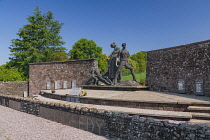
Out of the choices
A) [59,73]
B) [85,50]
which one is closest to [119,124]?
[59,73]

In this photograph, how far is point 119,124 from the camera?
4910mm

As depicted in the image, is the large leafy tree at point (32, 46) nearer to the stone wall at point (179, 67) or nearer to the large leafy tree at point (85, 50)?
the large leafy tree at point (85, 50)

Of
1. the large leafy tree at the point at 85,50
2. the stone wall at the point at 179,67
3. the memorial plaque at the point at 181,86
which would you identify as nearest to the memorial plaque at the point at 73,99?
the stone wall at the point at 179,67

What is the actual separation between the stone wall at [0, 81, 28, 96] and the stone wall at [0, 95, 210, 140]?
14.7 m

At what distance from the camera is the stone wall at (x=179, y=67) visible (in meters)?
8.85

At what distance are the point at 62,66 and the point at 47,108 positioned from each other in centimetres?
1167

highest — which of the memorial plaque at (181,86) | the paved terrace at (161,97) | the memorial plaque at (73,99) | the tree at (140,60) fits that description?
the tree at (140,60)

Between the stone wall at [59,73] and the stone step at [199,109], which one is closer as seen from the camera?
the stone step at [199,109]

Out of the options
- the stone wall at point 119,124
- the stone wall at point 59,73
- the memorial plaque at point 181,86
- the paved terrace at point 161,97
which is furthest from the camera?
the stone wall at point 59,73

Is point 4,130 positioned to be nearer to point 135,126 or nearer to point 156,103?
point 135,126

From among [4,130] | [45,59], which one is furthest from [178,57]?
[45,59]

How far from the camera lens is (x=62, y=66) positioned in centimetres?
1906

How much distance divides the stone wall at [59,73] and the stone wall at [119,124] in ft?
30.7

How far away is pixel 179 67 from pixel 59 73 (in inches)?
527
